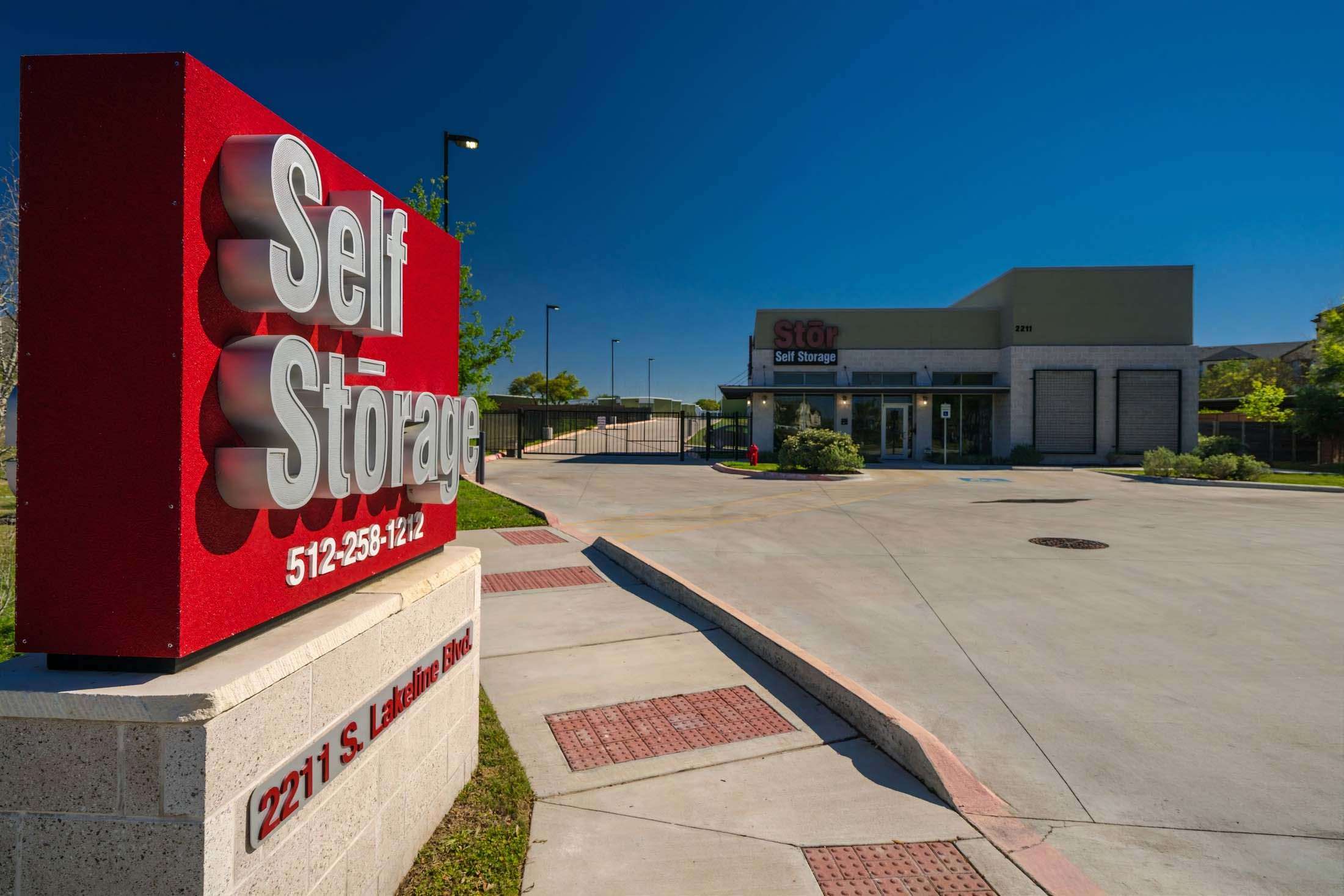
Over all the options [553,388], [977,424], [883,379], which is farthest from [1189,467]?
[553,388]

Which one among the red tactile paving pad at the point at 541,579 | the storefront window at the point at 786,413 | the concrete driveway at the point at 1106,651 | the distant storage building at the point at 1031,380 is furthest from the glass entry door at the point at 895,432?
the red tactile paving pad at the point at 541,579

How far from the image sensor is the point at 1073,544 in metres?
11.3

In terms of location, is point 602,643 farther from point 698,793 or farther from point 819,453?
point 819,453

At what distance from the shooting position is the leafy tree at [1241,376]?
78.2 m

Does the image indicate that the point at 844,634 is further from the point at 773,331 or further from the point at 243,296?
the point at 773,331

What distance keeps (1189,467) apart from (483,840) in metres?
27.4

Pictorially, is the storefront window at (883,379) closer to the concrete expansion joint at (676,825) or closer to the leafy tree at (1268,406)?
the leafy tree at (1268,406)

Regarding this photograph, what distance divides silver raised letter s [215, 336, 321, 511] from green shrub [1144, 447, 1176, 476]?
28.5m

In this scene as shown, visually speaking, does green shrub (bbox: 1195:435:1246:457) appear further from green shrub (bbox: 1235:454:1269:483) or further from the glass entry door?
the glass entry door

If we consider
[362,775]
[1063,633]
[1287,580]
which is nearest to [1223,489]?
[1287,580]

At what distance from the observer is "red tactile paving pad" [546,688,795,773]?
4.33 meters

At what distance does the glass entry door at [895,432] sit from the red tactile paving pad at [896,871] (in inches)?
1291

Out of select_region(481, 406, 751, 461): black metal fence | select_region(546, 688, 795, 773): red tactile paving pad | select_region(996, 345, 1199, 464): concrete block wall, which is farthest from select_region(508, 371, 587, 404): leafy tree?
select_region(546, 688, 795, 773): red tactile paving pad

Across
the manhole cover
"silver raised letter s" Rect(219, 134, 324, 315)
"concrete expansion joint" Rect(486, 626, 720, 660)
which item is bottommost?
"concrete expansion joint" Rect(486, 626, 720, 660)
